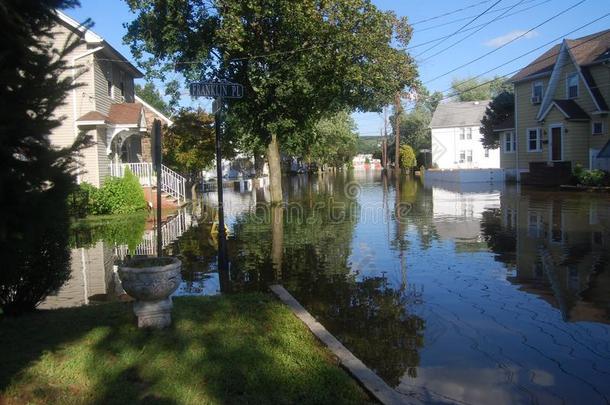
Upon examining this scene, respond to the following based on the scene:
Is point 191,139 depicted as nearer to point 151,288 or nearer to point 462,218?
point 462,218

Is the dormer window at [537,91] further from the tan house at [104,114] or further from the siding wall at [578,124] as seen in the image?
the tan house at [104,114]

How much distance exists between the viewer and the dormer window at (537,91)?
35.3m

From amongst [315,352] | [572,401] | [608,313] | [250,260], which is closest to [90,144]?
[315,352]

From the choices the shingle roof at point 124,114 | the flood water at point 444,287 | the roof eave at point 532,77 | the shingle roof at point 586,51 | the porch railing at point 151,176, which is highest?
the shingle roof at point 586,51

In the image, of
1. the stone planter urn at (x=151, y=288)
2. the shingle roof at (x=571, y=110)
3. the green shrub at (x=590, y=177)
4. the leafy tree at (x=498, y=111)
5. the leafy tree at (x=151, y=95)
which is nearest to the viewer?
the stone planter urn at (x=151, y=288)

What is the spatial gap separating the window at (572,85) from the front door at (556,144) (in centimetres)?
208

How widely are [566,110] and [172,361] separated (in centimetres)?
3085

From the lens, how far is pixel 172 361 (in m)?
5.29

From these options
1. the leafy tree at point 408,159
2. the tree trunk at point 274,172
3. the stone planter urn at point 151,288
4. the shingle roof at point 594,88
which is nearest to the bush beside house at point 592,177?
the shingle roof at point 594,88

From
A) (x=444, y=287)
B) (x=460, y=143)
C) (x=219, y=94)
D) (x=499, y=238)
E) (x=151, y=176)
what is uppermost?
(x=460, y=143)

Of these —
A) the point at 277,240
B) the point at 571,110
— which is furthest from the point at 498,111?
the point at 277,240

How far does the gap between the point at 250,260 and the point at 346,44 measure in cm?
1307

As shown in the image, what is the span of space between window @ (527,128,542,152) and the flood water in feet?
55.4

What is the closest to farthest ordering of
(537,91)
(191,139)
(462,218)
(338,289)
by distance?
(338,289), (462,218), (191,139), (537,91)
